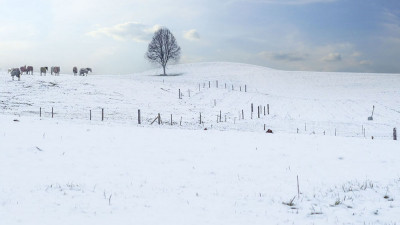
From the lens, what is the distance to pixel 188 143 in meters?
20.9

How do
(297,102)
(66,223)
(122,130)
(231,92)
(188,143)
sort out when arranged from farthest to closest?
(231,92), (297,102), (122,130), (188,143), (66,223)

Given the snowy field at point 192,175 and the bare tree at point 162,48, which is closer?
the snowy field at point 192,175

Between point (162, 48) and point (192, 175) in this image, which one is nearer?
point (192, 175)

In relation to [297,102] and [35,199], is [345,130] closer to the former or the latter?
[297,102]

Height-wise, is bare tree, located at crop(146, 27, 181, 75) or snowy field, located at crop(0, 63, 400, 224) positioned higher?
bare tree, located at crop(146, 27, 181, 75)

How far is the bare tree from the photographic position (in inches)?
3713

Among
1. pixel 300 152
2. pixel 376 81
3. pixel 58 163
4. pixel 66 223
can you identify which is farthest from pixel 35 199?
pixel 376 81

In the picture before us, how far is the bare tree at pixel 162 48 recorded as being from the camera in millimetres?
94312

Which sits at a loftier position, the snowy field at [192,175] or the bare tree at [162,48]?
the bare tree at [162,48]

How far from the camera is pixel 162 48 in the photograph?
94562 mm

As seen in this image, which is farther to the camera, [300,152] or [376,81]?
[376,81]

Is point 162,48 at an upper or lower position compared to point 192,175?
upper

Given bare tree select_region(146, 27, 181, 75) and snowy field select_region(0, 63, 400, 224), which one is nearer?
snowy field select_region(0, 63, 400, 224)

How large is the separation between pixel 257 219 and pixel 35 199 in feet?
21.2
